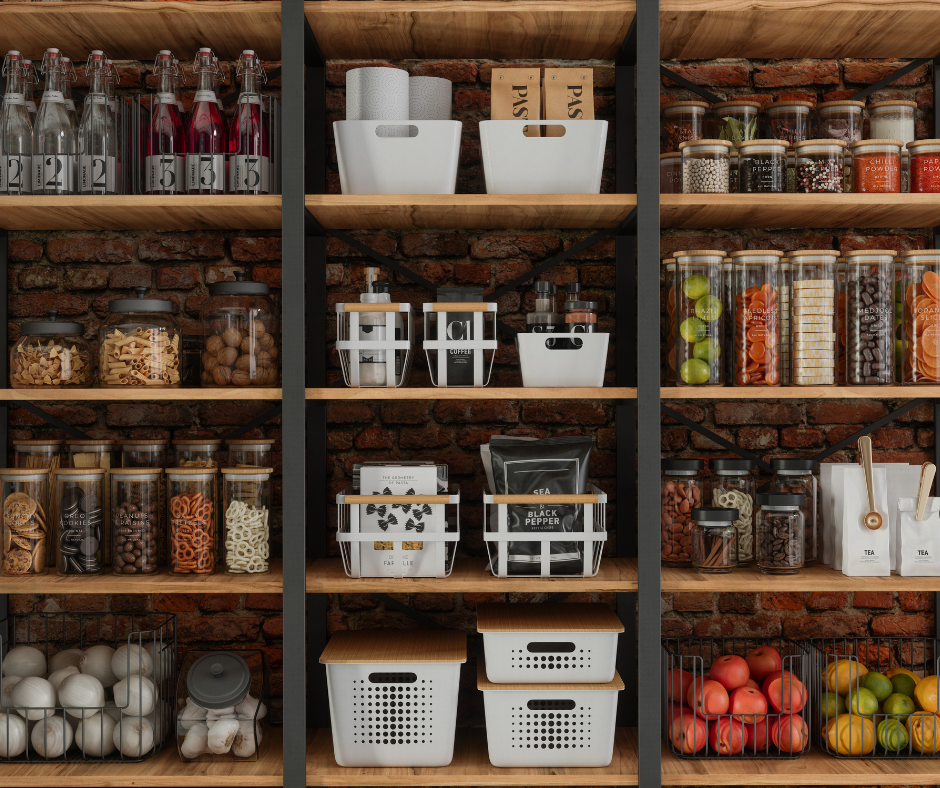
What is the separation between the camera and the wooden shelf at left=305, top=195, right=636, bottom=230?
1.76 metres

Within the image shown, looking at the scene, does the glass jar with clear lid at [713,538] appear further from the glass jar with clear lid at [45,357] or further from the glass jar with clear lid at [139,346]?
the glass jar with clear lid at [45,357]

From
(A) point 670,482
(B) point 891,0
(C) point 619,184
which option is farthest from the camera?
(C) point 619,184

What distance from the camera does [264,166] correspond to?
184cm

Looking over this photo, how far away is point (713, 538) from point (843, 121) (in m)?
1.08

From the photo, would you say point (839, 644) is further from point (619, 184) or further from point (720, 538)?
point (619, 184)

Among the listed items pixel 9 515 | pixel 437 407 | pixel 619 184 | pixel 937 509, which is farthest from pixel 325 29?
pixel 937 509

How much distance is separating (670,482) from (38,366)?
1.53m

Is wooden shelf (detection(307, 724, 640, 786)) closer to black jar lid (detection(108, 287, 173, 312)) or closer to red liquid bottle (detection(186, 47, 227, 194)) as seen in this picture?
black jar lid (detection(108, 287, 173, 312))

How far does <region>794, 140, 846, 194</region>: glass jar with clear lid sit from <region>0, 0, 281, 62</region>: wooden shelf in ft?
4.16

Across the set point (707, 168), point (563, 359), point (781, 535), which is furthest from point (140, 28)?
point (781, 535)

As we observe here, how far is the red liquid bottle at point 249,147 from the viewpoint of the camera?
182 cm

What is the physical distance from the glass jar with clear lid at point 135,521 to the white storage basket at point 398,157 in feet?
2.76

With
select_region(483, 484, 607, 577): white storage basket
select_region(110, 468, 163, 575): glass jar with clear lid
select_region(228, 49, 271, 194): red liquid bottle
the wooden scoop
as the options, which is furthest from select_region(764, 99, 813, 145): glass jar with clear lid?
select_region(110, 468, 163, 575): glass jar with clear lid

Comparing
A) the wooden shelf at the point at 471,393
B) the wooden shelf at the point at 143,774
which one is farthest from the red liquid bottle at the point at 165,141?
the wooden shelf at the point at 143,774
